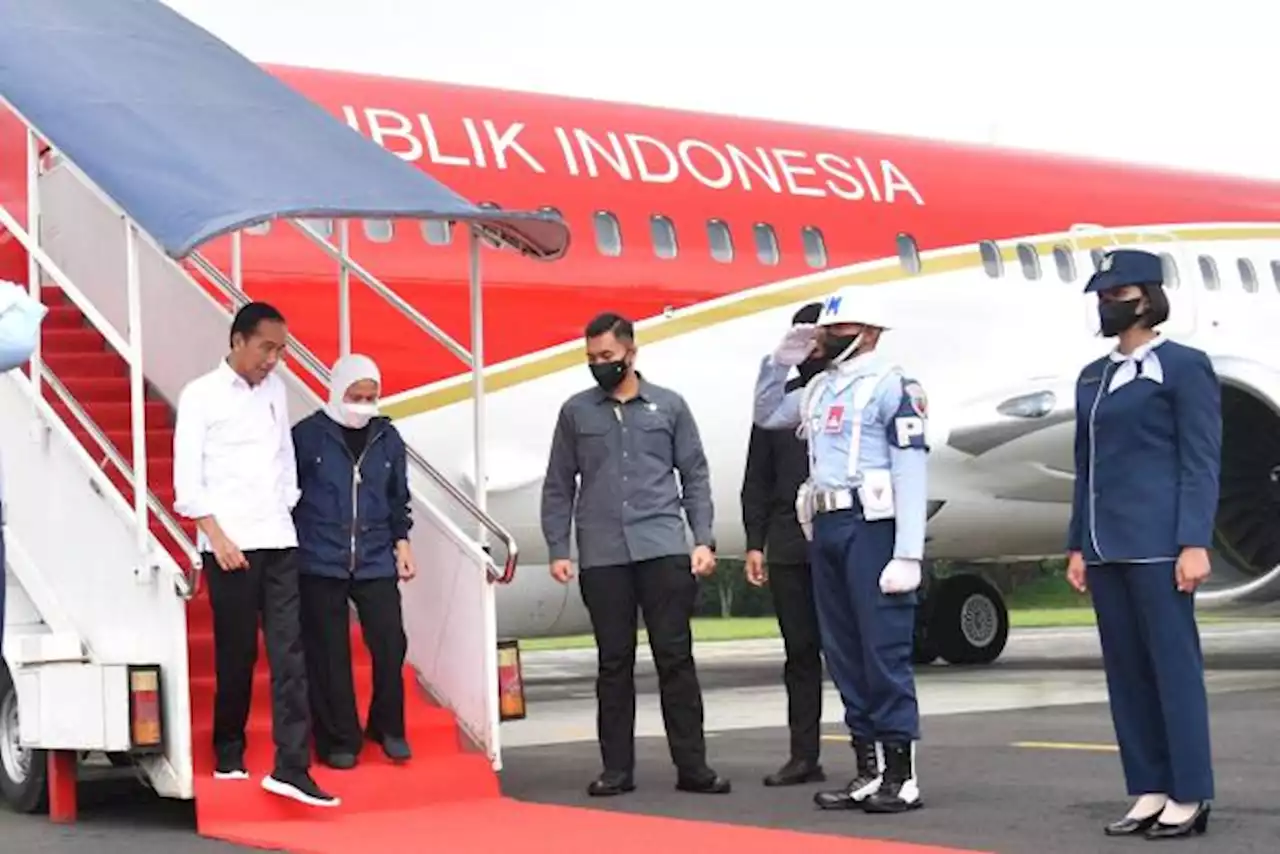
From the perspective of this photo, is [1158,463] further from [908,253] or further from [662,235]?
[908,253]

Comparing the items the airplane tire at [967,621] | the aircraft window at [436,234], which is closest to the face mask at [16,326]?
the aircraft window at [436,234]

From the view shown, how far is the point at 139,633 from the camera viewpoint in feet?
25.4

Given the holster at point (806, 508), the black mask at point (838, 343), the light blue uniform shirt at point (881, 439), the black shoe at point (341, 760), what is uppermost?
the black mask at point (838, 343)

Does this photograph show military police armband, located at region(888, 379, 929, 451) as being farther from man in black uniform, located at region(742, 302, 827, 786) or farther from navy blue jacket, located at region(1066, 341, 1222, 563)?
man in black uniform, located at region(742, 302, 827, 786)

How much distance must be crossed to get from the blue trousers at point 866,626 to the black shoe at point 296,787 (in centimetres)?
178

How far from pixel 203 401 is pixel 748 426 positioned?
6.03 m

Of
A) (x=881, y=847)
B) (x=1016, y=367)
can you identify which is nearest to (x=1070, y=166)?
(x=1016, y=367)

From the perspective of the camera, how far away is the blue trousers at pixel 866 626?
7.38 m

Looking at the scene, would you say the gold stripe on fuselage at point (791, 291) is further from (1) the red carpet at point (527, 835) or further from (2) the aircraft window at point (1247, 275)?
(1) the red carpet at point (527, 835)

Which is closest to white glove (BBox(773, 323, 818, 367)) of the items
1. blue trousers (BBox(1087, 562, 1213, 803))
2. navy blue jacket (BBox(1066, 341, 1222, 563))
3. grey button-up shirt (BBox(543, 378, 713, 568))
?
grey button-up shirt (BBox(543, 378, 713, 568))

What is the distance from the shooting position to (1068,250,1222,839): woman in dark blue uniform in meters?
6.62

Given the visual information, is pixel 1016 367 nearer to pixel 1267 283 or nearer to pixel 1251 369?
pixel 1251 369

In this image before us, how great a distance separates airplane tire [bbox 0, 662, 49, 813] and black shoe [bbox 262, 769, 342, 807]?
3.32ft

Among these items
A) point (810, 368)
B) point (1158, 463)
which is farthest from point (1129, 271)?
point (810, 368)
